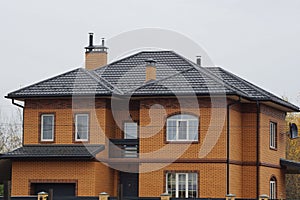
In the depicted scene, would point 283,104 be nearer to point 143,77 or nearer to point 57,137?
point 143,77

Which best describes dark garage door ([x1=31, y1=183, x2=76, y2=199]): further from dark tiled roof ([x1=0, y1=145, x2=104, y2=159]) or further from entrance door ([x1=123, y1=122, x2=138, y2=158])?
entrance door ([x1=123, y1=122, x2=138, y2=158])

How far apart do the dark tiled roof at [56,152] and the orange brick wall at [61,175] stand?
1.35ft

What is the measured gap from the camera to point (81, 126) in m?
33.2

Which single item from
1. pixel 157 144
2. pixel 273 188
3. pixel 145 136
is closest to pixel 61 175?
pixel 145 136

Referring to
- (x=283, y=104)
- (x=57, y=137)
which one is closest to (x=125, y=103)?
(x=57, y=137)

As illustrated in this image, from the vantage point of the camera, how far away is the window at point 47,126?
33.5 meters

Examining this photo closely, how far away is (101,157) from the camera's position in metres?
32.5

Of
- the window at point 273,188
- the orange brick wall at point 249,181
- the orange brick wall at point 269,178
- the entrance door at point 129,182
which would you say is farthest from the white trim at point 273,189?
the entrance door at point 129,182

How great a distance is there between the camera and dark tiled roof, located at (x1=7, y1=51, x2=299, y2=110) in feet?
107

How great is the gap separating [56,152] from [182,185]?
515cm

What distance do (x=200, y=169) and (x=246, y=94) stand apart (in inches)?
159

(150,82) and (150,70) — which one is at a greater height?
(150,70)

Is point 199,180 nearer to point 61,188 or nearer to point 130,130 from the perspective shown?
point 130,130

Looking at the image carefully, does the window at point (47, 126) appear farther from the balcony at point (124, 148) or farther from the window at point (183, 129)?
the window at point (183, 129)
